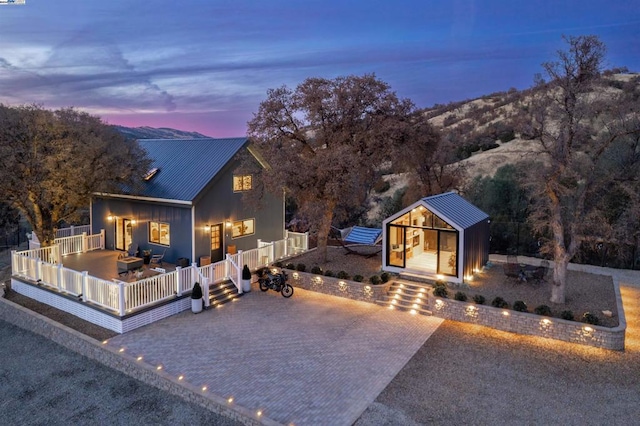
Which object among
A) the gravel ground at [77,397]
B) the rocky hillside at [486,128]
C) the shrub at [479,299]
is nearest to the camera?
the gravel ground at [77,397]

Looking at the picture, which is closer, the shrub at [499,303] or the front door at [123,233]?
the shrub at [499,303]

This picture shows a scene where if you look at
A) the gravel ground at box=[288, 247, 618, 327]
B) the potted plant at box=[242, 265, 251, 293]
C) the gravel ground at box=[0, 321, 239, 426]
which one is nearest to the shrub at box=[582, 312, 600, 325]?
the gravel ground at box=[288, 247, 618, 327]

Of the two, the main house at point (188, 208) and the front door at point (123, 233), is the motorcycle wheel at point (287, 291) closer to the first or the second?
the main house at point (188, 208)

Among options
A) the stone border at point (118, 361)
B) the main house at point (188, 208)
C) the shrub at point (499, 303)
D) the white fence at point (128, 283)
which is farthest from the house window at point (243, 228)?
the shrub at point (499, 303)

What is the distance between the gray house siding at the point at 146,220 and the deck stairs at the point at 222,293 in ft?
8.13

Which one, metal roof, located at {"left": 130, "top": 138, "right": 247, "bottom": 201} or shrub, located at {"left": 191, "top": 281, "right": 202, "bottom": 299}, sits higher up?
metal roof, located at {"left": 130, "top": 138, "right": 247, "bottom": 201}

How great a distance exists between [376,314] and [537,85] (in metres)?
A: 7.94

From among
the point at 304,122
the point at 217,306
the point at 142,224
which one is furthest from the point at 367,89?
the point at 142,224

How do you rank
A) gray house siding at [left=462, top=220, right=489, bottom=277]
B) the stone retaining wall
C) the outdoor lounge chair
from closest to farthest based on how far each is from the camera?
the stone retaining wall < gray house siding at [left=462, top=220, right=489, bottom=277] < the outdoor lounge chair

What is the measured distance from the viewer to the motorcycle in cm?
1370

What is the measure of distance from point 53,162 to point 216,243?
6.33 metres

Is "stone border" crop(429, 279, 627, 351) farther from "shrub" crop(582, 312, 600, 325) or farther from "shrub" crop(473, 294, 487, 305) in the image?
"shrub" crop(582, 312, 600, 325)

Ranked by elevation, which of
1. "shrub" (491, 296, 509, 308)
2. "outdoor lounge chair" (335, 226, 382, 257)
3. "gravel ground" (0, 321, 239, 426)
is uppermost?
"outdoor lounge chair" (335, 226, 382, 257)

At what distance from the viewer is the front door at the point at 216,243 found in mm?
16078
